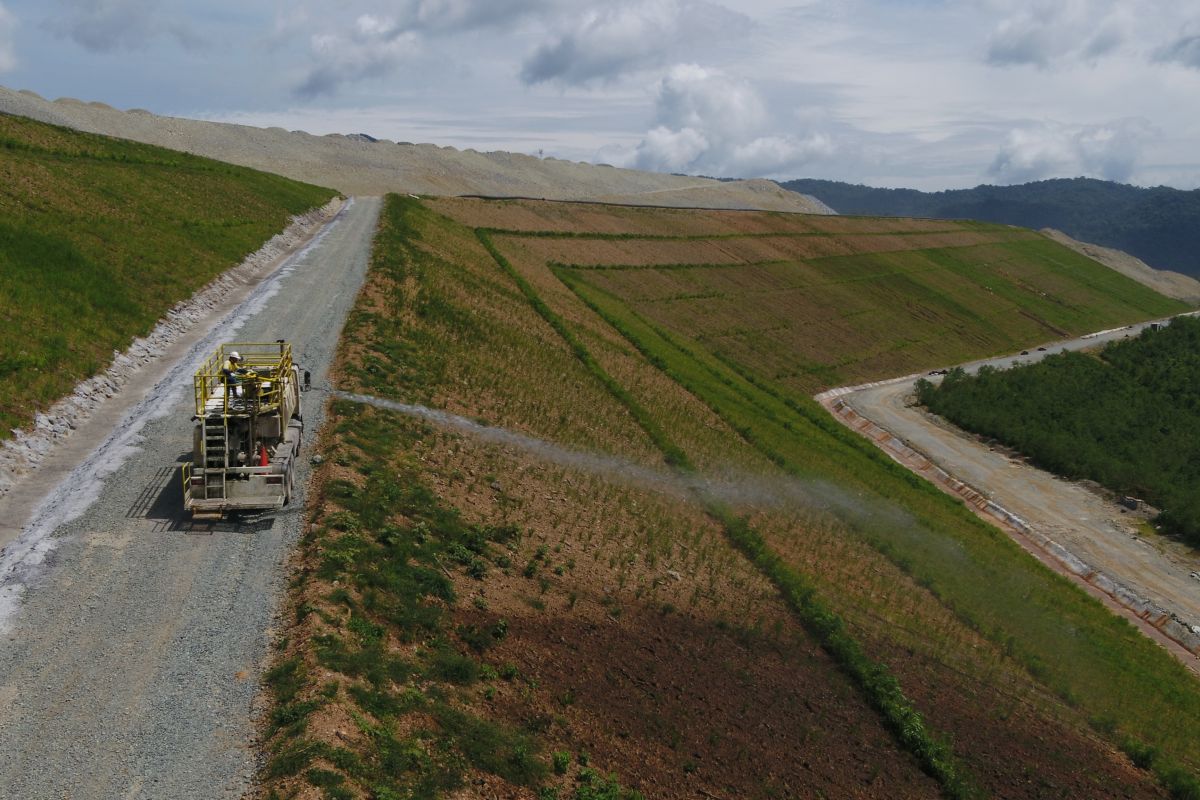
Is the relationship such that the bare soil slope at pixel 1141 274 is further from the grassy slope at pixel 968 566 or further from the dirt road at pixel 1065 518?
the grassy slope at pixel 968 566

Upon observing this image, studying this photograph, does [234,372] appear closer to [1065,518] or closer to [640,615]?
[640,615]

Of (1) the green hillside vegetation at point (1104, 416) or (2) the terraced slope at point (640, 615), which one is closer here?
(2) the terraced slope at point (640, 615)

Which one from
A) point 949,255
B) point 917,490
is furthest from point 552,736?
point 949,255

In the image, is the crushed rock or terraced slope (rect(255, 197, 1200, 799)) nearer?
terraced slope (rect(255, 197, 1200, 799))

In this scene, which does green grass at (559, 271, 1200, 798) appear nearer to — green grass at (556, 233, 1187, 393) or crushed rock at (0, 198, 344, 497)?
green grass at (556, 233, 1187, 393)

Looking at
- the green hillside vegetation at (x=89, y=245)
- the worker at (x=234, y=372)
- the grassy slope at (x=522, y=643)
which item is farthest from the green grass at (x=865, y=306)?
the worker at (x=234, y=372)

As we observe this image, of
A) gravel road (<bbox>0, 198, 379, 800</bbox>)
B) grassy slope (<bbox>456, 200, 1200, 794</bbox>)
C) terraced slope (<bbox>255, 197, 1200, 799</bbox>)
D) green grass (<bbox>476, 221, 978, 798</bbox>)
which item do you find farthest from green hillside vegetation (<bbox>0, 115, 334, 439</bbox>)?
grassy slope (<bbox>456, 200, 1200, 794</bbox>)

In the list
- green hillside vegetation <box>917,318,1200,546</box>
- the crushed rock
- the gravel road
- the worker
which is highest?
the worker
